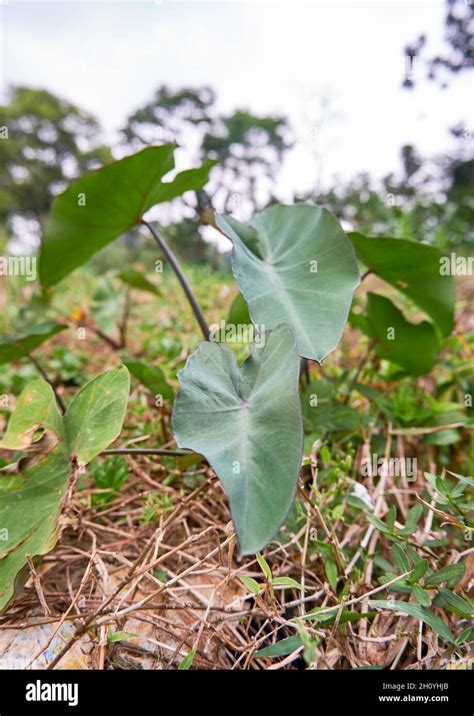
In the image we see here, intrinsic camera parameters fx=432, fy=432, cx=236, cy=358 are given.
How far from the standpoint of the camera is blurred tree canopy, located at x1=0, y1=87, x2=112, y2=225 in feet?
39.1

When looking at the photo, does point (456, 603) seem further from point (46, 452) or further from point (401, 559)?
point (46, 452)

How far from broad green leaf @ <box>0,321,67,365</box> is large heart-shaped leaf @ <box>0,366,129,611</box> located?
0.41 metres

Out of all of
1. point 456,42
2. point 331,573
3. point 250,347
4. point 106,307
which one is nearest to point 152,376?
point 250,347

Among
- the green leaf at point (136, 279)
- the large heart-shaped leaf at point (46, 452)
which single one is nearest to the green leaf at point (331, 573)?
the large heart-shaped leaf at point (46, 452)

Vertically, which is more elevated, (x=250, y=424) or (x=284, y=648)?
(x=250, y=424)

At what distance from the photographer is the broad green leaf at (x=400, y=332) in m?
1.00

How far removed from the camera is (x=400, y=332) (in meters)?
1.00

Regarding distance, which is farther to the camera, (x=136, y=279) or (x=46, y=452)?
(x=136, y=279)

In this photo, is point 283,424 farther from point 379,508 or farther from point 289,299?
point 379,508

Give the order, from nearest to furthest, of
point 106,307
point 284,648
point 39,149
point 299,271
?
point 284,648 < point 299,271 < point 106,307 < point 39,149

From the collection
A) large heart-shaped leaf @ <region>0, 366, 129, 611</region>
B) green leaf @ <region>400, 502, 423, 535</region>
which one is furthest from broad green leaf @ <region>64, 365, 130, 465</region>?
green leaf @ <region>400, 502, 423, 535</region>

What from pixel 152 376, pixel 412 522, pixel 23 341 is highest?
pixel 23 341

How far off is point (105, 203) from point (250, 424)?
722mm
